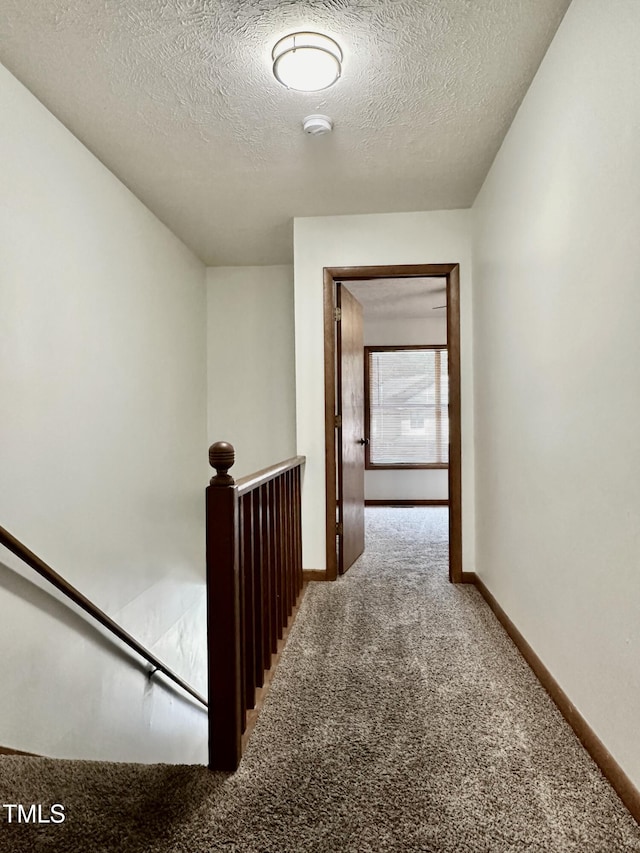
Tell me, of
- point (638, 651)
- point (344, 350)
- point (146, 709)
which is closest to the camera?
point (638, 651)

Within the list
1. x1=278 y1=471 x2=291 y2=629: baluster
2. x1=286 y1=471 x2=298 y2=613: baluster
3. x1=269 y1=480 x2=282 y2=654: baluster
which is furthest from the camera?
x1=286 y1=471 x2=298 y2=613: baluster

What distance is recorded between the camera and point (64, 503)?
2.40 meters

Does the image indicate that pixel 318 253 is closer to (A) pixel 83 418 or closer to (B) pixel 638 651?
(A) pixel 83 418

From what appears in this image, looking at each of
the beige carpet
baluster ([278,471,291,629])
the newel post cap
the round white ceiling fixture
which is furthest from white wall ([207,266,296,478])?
the newel post cap

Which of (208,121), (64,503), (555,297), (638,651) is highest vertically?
(208,121)

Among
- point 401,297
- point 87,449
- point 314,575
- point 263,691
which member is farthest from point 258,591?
point 401,297

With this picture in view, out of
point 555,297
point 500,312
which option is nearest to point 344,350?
point 500,312

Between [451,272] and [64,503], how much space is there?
262 cm

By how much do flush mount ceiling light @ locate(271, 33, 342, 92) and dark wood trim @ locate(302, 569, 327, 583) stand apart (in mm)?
2643

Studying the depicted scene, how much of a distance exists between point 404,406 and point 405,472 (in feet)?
2.79

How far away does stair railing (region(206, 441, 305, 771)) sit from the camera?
1532mm

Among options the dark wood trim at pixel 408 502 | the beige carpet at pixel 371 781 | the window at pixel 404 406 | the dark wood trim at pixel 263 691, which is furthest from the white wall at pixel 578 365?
the window at pixel 404 406

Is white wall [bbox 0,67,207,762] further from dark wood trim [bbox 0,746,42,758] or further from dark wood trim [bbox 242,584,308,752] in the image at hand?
dark wood trim [bbox 242,584,308,752]

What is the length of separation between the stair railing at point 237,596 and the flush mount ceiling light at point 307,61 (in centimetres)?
142
